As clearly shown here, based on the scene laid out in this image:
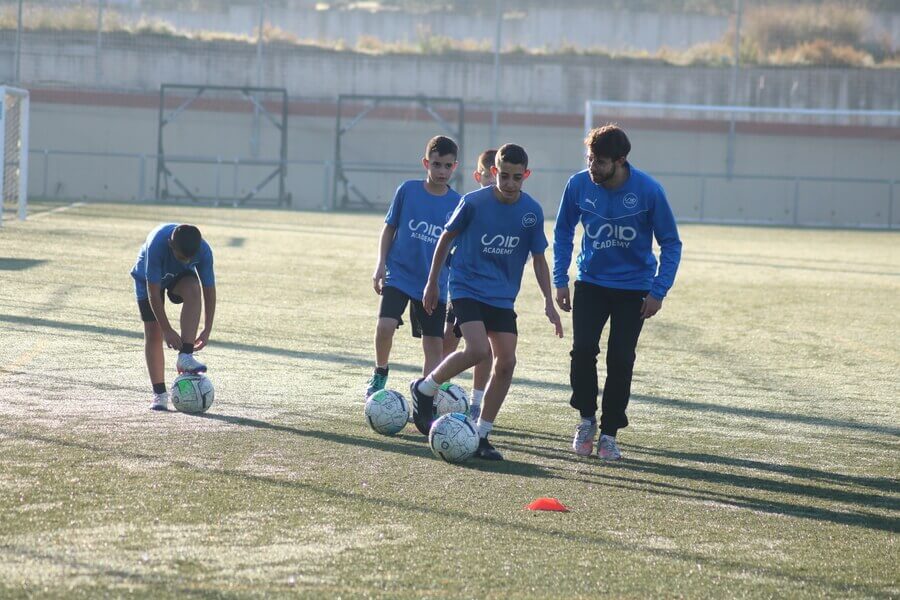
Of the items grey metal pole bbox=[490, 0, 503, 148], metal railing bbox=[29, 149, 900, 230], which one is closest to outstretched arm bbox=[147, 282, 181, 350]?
metal railing bbox=[29, 149, 900, 230]

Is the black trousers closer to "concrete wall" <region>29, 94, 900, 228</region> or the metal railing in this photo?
the metal railing

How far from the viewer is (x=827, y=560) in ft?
15.3

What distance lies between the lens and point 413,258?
24.6 feet

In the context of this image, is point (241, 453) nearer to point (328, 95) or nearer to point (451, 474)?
point (451, 474)

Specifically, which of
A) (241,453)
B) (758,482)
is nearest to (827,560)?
(758,482)

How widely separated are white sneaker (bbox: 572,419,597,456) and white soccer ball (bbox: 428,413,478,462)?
630 mm

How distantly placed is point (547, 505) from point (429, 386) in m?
1.64

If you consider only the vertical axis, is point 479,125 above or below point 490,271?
above

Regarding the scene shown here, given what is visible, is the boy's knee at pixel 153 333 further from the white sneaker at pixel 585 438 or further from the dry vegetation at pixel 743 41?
the dry vegetation at pixel 743 41

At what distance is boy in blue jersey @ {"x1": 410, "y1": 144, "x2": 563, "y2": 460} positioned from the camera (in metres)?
6.48

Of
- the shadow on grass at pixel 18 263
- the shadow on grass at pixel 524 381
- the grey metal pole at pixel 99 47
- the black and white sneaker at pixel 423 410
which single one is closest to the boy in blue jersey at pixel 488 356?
the black and white sneaker at pixel 423 410

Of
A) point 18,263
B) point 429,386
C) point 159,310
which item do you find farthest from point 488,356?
point 18,263

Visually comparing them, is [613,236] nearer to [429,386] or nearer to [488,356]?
[488,356]

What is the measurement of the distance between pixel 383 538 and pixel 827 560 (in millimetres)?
1600
